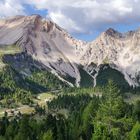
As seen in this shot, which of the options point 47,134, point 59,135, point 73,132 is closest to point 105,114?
point 47,134

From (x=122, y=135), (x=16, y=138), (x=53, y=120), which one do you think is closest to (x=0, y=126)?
(x=53, y=120)

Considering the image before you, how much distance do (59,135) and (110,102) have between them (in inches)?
1719

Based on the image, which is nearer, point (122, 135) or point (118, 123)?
point (118, 123)

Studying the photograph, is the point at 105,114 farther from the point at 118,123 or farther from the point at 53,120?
the point at 53,120

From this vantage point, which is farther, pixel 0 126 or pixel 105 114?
pixel 0 126

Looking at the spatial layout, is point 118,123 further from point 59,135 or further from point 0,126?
point 0,126

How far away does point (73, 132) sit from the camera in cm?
17225

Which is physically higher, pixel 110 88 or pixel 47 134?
pixel 110 88

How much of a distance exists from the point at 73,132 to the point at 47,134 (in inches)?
1412

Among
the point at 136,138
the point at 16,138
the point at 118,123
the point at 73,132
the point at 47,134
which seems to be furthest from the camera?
the point at 73,132

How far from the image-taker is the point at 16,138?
152 meters

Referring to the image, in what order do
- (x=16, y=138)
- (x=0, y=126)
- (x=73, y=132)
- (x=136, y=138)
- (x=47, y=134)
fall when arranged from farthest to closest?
(x=0, y=126)
(x=73, y=132)
(x=16, y=138)
(x=47, y=134)
(x=136, y=138)

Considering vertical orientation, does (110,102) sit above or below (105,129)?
above

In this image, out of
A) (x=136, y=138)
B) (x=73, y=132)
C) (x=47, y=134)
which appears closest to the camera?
(x=136, y=138)
